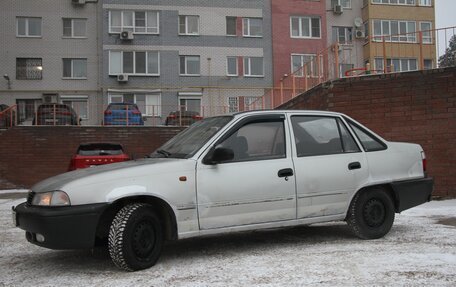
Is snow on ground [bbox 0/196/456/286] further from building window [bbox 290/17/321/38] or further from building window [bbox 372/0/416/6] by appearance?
building window [bbox 372/0/416/6]

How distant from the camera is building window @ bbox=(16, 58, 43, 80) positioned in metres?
32.1

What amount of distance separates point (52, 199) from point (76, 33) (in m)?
30.4

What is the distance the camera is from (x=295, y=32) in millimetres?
35750

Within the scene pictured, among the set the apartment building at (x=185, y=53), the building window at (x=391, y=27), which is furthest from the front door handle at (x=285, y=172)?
the building window at (x=391, y=27)

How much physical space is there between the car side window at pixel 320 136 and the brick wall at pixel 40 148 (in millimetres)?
14223

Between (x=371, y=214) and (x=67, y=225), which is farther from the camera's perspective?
(x=371, y=214)

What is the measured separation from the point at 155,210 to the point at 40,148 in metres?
16.6

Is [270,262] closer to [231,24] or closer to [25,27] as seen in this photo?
[231,24]

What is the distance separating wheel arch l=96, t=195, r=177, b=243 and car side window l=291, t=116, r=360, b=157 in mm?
1711

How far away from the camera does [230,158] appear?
17.4ft

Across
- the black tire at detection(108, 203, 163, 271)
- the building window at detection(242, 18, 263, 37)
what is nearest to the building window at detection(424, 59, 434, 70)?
the black tire at detection(108, 203, 163, 271)

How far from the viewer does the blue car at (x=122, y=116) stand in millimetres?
A: 22970

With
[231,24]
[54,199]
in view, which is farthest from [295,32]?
[54,199]

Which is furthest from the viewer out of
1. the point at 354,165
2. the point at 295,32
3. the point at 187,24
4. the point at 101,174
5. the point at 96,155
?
the point at 295,32
